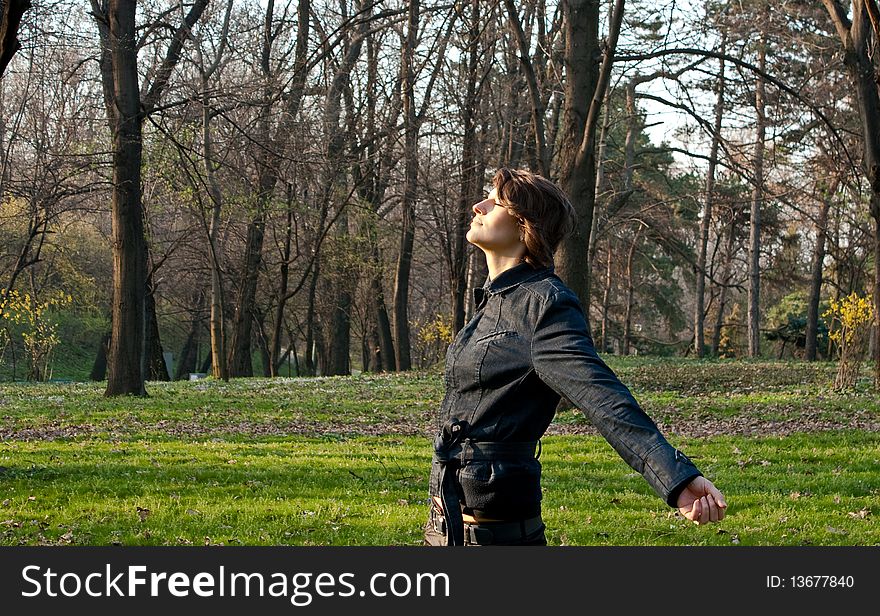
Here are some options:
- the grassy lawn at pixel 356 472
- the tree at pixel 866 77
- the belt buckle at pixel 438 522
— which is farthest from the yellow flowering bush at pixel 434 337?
the belt buckle at pixel 438 522

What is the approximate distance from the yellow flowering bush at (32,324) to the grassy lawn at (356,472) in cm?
1452

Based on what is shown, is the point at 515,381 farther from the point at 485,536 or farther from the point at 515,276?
the point at 485,536

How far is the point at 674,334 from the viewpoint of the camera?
59.1m

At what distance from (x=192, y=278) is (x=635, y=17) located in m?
28.1

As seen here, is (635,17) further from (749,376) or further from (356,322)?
(356,322)

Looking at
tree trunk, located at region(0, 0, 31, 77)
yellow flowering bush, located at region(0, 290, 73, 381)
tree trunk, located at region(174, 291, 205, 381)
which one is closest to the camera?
tree trunk, located at region(0, 0, 31, 77)

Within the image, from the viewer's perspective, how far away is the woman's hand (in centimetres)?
273

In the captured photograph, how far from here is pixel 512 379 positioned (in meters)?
3.24

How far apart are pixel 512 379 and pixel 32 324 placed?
112ft

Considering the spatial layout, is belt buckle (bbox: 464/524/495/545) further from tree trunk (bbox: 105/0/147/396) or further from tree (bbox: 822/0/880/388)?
tree trunk (bbox: 105/0/147/396)

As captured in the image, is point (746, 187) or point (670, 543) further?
point (746, 187)

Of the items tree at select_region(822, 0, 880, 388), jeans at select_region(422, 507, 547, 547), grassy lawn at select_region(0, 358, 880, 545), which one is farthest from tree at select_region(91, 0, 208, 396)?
jeans at select_region(422, 507, 547, 547)

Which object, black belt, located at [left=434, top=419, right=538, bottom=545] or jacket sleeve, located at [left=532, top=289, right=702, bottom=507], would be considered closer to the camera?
jacket sleeve, located at [left=532, top=289, right=702, bottom=507]

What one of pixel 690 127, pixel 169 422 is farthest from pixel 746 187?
pixel 169 422
